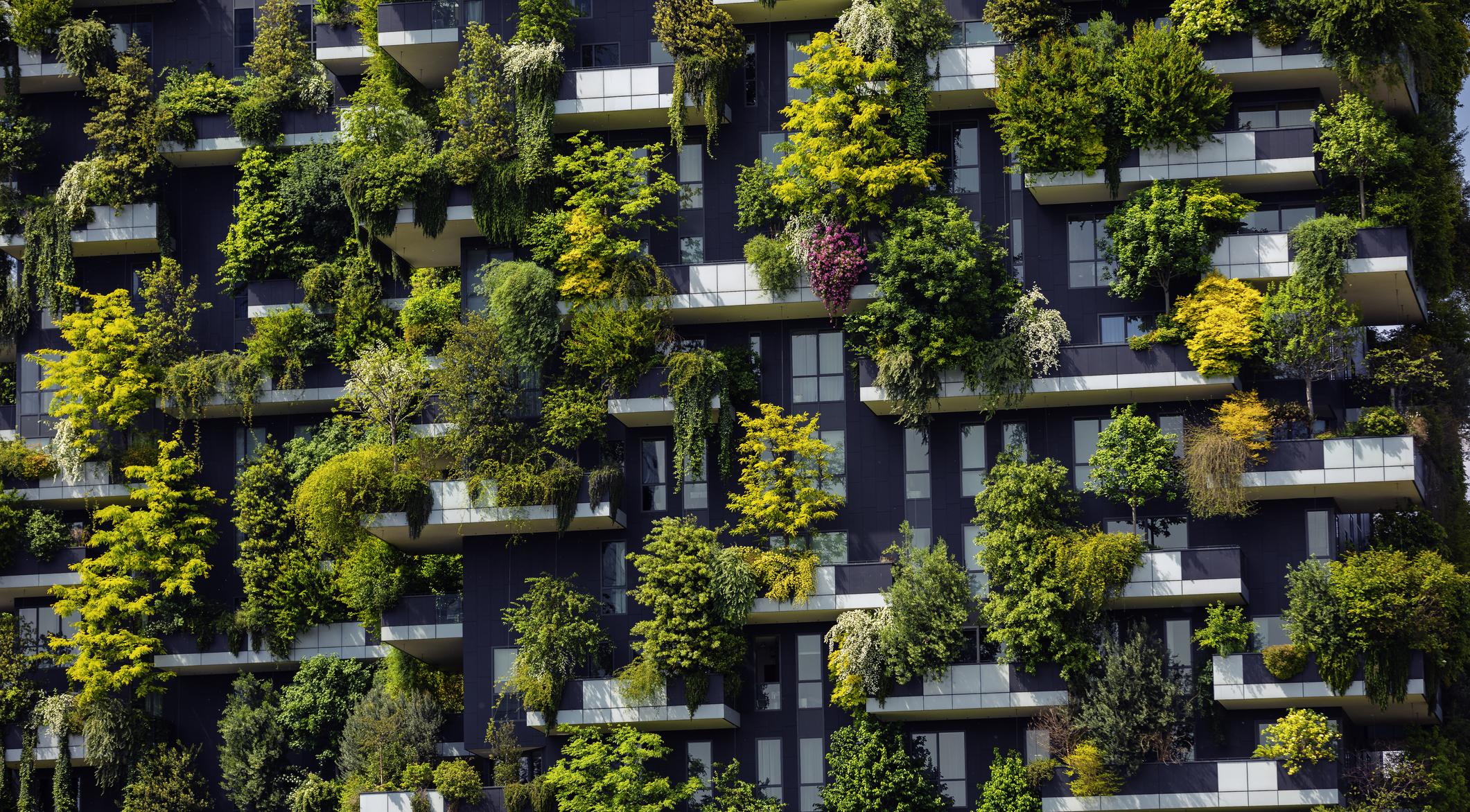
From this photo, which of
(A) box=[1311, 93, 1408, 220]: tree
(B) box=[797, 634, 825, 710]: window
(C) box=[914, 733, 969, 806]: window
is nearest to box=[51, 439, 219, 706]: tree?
(B) box=[797, 634, 825, 710]: window

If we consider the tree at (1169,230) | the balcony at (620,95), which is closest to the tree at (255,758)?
the balcony at (620,95)

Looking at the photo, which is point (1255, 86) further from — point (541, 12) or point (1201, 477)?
point (541, 12)

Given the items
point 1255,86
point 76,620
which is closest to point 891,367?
point 1255,86

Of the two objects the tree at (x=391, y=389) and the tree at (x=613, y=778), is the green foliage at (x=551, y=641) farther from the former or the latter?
the tree at (x=391, y=389)

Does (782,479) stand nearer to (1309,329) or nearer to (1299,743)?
(1309,329)

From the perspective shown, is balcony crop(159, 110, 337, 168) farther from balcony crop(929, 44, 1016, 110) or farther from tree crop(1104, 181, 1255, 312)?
tree crop(1104, 181, 1255, 312)
